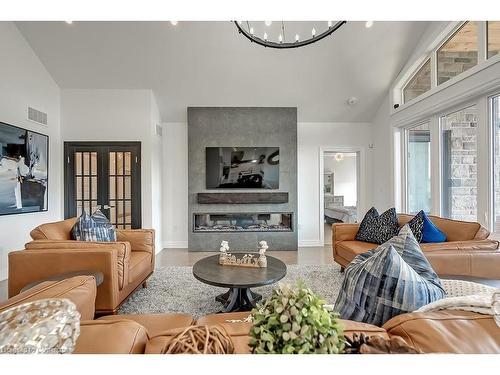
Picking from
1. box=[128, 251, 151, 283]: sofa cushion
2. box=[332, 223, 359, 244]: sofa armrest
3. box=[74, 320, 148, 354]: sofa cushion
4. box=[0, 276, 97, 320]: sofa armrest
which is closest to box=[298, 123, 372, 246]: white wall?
box=[332, 223, 359, 244]: sofa armrest

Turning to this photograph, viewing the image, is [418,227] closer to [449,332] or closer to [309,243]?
[449,332]

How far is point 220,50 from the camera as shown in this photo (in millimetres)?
4207

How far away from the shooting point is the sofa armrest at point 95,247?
2.36 metres

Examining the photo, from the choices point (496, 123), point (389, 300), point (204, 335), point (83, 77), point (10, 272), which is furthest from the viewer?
point (83, 77)

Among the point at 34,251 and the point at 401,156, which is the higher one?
the point at 401,156

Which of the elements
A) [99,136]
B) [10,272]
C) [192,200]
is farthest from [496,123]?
[99,136]

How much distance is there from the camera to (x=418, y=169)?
4.50m

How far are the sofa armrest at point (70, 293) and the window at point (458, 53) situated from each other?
13.8 feet

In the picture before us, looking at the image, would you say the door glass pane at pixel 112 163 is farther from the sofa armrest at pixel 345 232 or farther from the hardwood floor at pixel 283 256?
the sofa armrest at pixel 345 232

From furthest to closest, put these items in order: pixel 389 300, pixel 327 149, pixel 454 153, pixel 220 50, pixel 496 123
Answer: pixel 327 149 < pixel 220 50 < pixel 454 153 < pixel 496 123 < pixel 389 300

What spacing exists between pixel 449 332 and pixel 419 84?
4.63 m

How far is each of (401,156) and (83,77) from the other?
18.6 feet

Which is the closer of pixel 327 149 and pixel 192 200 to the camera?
pixel 192 200
